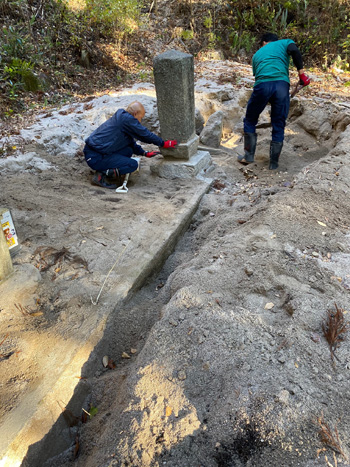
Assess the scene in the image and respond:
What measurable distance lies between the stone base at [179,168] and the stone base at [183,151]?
67 millimetres

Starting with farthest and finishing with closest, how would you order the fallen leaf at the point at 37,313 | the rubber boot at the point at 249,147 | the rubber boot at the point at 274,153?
the rubber boot at the point at 249,147
the rubber boot at the point at 274,153
the fallen leaf at the point at 37,313

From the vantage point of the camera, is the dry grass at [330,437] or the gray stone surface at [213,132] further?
the gray stone surface at [213,132]

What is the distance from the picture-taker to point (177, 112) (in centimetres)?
455

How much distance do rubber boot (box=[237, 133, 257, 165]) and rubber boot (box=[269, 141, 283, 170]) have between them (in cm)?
38

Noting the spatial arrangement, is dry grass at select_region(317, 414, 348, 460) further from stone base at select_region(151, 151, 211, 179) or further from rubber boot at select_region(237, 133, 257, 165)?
rubber boot at select_region(237, 133, 257, 165)

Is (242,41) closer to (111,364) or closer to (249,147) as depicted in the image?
(249,147)

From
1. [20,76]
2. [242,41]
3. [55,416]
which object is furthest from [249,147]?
[242,41]

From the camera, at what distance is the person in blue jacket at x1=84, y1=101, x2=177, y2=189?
176 inches

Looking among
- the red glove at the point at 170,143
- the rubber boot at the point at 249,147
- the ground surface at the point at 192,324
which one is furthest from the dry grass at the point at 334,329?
the rubber boot at the point at 249,147

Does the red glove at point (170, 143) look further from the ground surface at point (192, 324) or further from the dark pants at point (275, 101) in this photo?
the dark pants at point (275, 101)

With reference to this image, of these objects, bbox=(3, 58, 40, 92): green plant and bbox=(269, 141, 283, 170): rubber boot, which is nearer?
bbox=(269, 141, 283, 170): rubber boot

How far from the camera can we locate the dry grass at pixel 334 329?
179 cm

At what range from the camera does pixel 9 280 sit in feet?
8.04

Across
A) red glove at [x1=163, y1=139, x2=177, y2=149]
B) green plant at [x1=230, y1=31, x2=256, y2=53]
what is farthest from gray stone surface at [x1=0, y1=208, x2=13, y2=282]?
green plant at [x1=230, y1=31, x2=256, y2=53]
